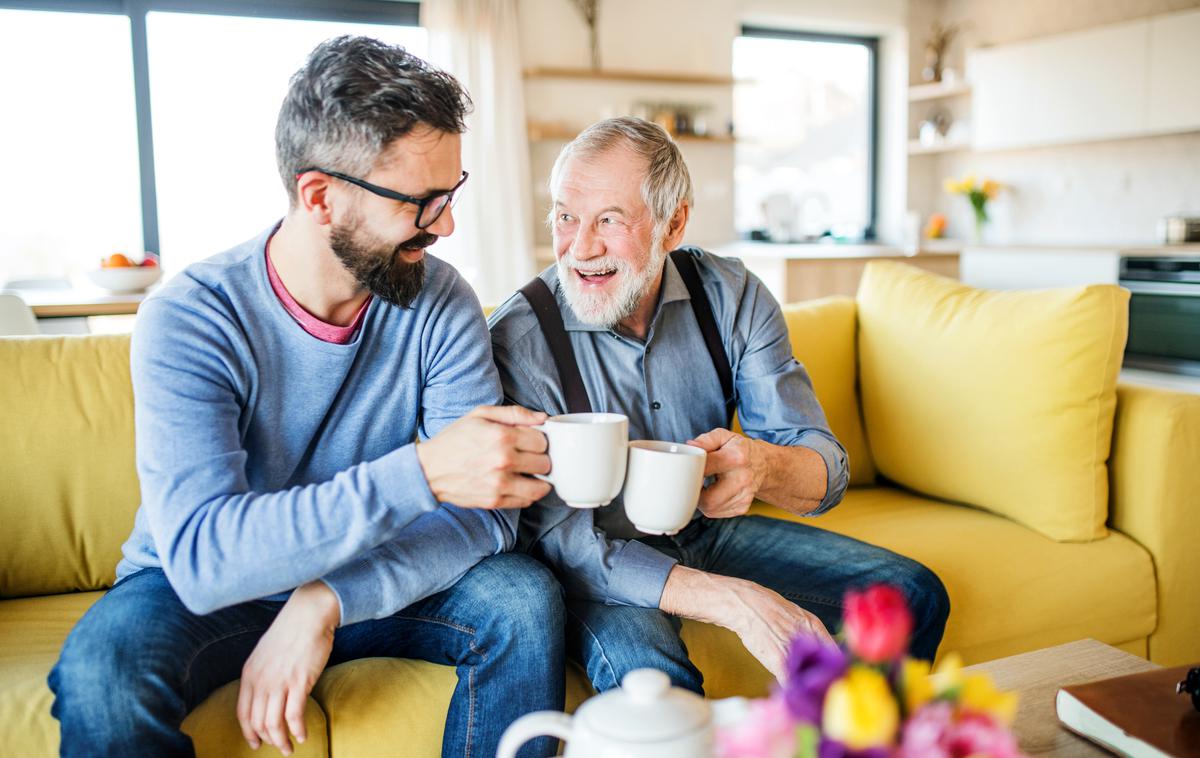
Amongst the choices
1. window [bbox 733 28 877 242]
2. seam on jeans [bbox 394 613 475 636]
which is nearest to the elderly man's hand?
seam on jeans [bbox 394 613 475 636]

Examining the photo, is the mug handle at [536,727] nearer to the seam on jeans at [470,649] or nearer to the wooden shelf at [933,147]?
the seam on jeans at [470,649]

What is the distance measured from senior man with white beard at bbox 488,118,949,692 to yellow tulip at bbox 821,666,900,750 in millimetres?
826

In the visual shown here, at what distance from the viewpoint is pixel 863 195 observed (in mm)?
6559

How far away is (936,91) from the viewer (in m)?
5.94

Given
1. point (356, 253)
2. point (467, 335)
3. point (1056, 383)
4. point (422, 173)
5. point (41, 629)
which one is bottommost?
point (41, 629)

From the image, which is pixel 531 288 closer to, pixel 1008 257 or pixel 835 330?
pixel 835 330

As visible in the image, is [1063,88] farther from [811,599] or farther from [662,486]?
[662,486]

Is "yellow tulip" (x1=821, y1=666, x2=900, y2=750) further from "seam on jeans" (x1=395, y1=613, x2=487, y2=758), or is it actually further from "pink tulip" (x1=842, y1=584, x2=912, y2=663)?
"seam on jeans" (x1=395, y1=613, x2=487, y2=758)

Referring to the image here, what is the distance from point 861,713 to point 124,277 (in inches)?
133

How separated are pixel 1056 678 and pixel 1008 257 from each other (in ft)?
14.7

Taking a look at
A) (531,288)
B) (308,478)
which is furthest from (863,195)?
(308,478)

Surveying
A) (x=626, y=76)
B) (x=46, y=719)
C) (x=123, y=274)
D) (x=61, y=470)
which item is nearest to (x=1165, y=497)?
(x=46, y=719)

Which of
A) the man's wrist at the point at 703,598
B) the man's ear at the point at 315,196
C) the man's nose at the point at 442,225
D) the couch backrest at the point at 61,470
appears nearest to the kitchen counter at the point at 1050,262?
the man's wrist at the point at 703,598

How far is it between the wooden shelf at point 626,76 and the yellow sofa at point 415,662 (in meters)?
3.79
